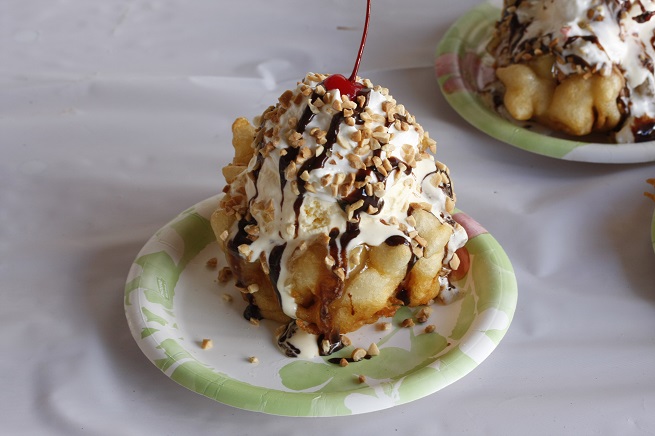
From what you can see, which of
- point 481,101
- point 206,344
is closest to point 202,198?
point 206,344

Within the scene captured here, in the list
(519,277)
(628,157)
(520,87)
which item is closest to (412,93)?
(520,87)

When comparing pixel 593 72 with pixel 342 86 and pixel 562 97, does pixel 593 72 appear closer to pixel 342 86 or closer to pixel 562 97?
pixel 562 97

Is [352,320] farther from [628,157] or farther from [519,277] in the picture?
[628,157]

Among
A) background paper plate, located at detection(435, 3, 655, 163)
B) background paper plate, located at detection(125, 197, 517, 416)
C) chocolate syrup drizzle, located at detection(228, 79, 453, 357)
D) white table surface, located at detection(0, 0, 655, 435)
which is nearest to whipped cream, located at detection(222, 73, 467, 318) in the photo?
chocolate syrup drizzle, located at detection(228, 79, 453, 357)

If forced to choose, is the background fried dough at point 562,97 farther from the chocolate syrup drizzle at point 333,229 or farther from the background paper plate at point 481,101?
the chocolate syrup drizzle at point 333,229

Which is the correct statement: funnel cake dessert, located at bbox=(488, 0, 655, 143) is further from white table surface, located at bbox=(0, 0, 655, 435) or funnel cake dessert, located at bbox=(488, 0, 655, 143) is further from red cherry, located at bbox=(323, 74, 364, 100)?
red cherry, located at bbox=(323, 74, 364, 100)

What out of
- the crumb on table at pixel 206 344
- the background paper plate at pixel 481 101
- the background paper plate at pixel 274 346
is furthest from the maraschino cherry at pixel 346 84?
the background paper plate at pixel 481 101
